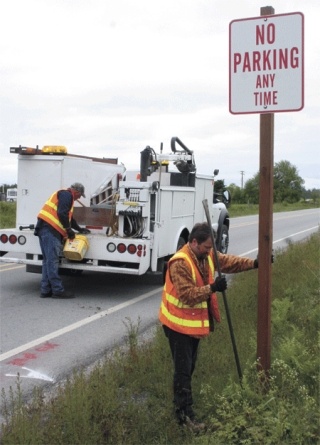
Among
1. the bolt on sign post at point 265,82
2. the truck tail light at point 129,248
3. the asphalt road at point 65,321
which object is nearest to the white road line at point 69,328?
the asphalt road at point 65,321

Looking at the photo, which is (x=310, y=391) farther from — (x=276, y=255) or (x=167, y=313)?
(x=276, y=255)

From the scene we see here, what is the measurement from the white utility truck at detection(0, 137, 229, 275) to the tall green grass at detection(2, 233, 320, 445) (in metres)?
3.73

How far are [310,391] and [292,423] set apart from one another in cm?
70

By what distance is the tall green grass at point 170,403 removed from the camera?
13.5 ft

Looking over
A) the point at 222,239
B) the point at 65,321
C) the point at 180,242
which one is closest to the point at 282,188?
the point at 222,239

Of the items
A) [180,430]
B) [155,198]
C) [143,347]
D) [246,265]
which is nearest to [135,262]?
[155,198]

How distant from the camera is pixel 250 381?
480cm

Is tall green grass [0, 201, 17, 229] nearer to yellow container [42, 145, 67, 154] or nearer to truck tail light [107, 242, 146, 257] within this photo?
yellow container [42, 145, 67, 154]

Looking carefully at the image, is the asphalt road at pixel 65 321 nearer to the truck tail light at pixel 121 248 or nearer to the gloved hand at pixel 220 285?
the truck tail light at pixel 121 248

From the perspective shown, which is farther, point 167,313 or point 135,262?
point 135,262

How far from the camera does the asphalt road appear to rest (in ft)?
20.8

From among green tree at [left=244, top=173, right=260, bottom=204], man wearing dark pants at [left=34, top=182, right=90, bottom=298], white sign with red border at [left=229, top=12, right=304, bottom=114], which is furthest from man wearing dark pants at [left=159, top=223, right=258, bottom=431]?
green tree at [left=244, top=173, right=260, bottom=204]

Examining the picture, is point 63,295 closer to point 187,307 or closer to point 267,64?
point 187,307

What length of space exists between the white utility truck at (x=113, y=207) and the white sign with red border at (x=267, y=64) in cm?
511
